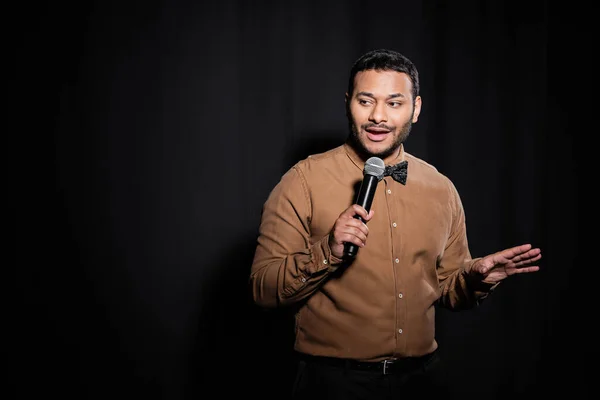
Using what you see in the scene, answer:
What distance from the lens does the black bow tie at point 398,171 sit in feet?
6.88

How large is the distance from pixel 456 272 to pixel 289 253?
25.3 inches

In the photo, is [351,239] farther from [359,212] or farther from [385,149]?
[385,149]

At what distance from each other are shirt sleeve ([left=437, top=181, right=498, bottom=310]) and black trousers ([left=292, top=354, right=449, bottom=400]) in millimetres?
278

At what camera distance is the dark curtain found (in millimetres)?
2799

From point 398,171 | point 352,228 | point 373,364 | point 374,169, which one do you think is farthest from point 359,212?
point 373,364

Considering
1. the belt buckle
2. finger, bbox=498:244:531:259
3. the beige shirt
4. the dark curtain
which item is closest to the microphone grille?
the beige shirt

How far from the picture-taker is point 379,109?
6.59ft

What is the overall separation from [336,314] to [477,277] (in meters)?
0.48

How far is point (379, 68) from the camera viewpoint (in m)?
2.04

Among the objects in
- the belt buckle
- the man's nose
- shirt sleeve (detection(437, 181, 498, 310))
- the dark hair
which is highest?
the dark hair

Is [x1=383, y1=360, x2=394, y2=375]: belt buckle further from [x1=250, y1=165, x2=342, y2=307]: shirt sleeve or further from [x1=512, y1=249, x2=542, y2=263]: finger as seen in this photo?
[x1=512, y1=249, x2=542, y2=263]: finger

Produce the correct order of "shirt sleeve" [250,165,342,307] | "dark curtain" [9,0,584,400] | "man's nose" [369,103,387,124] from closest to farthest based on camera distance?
"shirt sleeve" [250,165,342,307] → "man's nose" [369,103,387,124] → "dark curtain" [9,0,584,400]

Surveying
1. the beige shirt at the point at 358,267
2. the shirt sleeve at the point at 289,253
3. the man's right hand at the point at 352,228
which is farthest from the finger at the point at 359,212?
the beige shirt at the point at 358,267

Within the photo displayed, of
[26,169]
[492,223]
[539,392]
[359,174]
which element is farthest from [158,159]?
[539,392]
